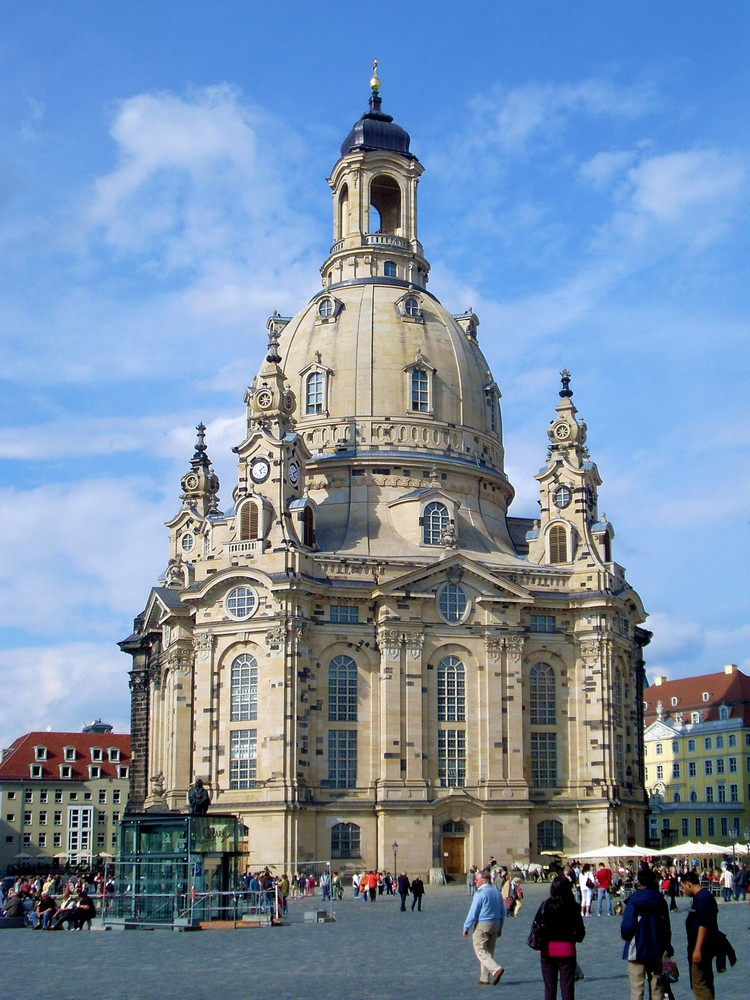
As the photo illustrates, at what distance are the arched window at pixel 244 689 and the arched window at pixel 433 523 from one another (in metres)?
12.4

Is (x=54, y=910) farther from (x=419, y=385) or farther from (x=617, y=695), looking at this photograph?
(x=419, y=385)

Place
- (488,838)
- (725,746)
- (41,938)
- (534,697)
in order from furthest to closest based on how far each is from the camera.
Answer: (725,746) → (534,697) → (488,838) → (41,938)

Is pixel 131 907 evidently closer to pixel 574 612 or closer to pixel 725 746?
pixel 574 612

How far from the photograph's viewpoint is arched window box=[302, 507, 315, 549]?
76312 mm

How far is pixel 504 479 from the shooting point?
284ft

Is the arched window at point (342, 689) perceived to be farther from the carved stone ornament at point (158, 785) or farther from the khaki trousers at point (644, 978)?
the khaki trousers at point (644, 978)

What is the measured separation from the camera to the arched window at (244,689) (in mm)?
73000

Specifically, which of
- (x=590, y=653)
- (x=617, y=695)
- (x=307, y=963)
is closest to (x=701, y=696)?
(x=617, y=695)

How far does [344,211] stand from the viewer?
93.5 metres

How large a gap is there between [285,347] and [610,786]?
33840mm

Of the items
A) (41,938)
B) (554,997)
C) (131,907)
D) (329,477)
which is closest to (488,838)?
(329,477)

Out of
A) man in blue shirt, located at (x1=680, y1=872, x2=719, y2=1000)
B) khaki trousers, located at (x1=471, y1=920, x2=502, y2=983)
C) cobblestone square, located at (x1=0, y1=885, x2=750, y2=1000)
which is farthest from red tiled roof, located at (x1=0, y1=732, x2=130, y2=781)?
man in blue shirt, located at (x1=680, y1=872, x2=719, y2=1000)

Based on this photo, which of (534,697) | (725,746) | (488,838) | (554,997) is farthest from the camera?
(725,746)

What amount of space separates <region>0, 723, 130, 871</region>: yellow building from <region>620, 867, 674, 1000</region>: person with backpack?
93.1 meters
